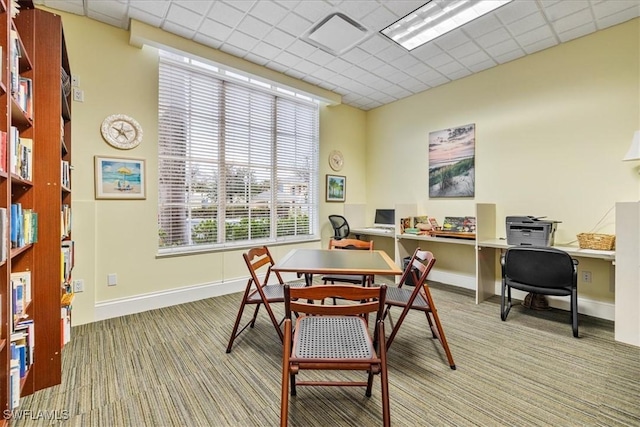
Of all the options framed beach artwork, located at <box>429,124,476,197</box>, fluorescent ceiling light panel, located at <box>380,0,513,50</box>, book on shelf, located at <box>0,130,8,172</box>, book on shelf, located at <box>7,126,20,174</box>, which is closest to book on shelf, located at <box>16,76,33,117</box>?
book on shelf, located at <box>7,126,20,174</box>

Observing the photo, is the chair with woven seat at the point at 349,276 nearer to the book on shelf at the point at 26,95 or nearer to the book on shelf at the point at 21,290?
the book on shelf at the point at 21,290

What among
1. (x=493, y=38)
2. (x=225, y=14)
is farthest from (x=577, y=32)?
(x=225, y=14)

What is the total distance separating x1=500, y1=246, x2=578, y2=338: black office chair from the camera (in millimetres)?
2600

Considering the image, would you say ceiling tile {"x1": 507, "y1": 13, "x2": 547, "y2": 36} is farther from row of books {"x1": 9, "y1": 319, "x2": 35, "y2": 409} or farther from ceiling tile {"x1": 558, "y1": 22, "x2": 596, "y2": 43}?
row of books {"x1": 9, "y1": 319, "x2": 35, "y2": 409}

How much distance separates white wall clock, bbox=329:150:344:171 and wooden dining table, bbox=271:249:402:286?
8.63 ft

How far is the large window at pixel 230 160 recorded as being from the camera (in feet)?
11.5

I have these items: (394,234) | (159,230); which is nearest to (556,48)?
(394,234)

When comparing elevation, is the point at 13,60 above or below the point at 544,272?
above

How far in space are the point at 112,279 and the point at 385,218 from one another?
155 inches

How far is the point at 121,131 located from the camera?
10.2 ft

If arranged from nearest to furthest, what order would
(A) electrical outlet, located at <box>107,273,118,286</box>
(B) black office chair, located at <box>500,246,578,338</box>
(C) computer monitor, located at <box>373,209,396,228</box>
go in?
(B) black office chair, located at <box>500,246,578,338</box>, (A) electrical outlet, located at <box>107,273,118,286</box>, (C) computer monitor, located at <box>373,209,396,228</box>

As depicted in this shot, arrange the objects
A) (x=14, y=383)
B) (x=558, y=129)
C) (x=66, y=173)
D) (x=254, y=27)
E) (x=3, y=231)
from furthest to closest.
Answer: (x=558, y=129) < (x=254, y=27) < (x=66, y=173) < (x=14, y=383) < (x=3, y=231)

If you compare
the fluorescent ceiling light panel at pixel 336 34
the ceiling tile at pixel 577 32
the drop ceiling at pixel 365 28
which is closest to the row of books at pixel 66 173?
the drop ceiling at pixel 365 28

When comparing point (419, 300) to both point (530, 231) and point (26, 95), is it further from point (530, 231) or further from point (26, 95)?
point (26, 95)
